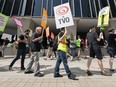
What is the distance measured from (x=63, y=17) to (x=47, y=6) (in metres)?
16.9

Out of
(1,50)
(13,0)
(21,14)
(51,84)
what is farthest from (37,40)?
(13,0)

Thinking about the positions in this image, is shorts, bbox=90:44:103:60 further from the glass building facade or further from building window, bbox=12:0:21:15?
building window, bbox=12:0:21:15

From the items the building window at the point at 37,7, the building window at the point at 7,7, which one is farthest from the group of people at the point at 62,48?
the building window at the point at 7,7

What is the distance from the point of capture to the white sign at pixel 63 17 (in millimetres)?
6820

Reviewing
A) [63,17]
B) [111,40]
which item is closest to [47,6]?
[111,40]

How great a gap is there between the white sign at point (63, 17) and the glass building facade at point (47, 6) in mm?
15806

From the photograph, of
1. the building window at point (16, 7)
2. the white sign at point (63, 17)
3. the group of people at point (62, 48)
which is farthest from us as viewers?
the building window at point (16, 7)

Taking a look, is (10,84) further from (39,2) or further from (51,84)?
(39,2)

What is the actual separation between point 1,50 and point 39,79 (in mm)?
10464

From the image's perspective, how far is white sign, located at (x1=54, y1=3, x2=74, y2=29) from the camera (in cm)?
682

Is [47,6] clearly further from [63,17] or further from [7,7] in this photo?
[63,17]

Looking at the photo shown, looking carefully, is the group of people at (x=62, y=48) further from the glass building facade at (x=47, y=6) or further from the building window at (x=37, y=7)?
the glass building facade at (x=47, y=6)

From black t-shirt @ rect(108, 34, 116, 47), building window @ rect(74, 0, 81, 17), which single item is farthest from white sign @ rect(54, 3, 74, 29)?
building window @ rect(74, 0, 81, 17)

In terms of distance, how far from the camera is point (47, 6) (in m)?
23.5
